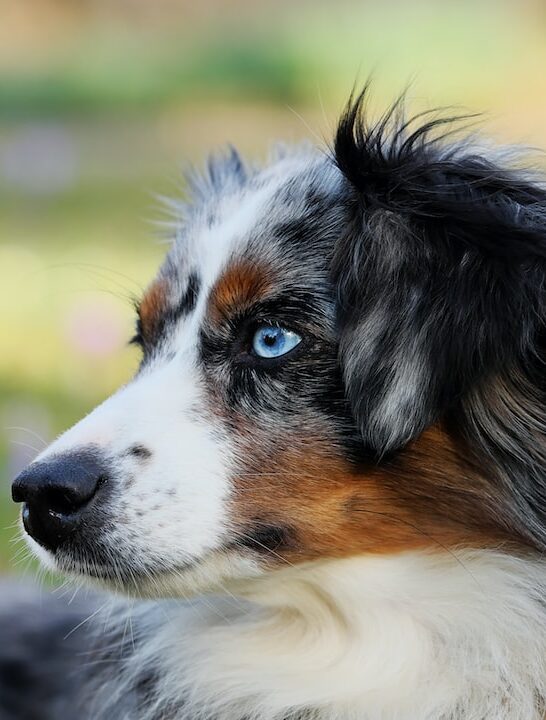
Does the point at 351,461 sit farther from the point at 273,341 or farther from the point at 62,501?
the point at 62,501

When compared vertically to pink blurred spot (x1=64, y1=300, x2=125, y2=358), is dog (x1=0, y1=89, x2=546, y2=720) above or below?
above

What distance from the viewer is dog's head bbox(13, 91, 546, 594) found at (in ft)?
10.2

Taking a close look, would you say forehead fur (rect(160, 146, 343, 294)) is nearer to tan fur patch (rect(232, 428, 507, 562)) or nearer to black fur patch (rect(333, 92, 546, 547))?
black fur patch (rect(333, 92, 546, 547))

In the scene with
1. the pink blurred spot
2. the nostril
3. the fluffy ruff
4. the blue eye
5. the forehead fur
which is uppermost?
the forehead fur

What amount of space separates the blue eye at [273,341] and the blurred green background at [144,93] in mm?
4438

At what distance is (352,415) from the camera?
3.22 meters

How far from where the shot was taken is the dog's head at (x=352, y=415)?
310cm

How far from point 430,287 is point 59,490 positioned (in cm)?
104

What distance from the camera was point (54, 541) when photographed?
320 cm

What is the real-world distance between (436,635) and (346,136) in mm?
1344

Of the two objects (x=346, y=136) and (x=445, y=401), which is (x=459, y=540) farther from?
(x=346, y=136)

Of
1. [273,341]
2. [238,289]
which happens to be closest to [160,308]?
[238,289]

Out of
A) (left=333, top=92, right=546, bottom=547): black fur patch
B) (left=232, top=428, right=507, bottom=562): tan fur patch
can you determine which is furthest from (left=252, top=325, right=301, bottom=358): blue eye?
(left=232, top=428, right=507, bottom=562): tan fur patch

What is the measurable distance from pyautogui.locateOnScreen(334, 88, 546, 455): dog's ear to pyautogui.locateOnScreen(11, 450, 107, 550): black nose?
0.68 meters
